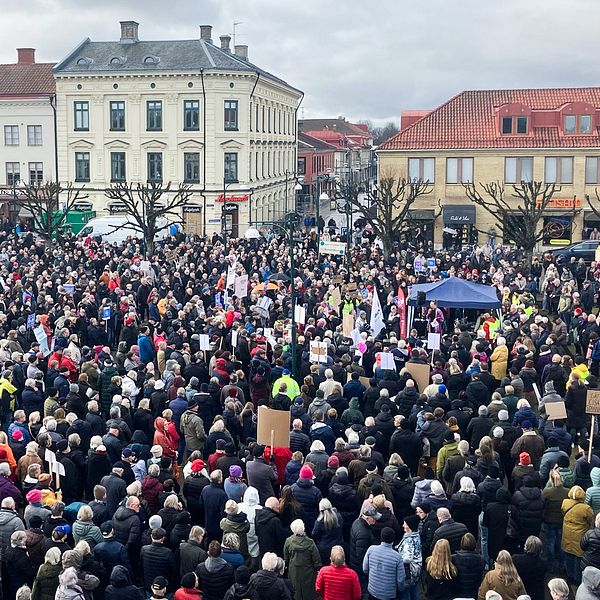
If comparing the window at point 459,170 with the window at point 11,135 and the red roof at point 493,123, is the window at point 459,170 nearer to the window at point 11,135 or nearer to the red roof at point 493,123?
the red roof at point 493,123

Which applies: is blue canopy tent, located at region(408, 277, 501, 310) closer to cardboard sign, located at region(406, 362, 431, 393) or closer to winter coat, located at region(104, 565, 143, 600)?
cardboard sign, located at region(406, 362, 431, 393)

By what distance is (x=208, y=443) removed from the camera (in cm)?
1305

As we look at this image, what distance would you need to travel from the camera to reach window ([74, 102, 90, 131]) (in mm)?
54094

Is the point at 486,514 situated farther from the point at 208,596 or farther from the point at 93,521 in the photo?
the point at 93,521

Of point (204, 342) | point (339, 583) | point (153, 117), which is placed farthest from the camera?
point (153, 117)

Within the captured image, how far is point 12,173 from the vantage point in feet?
189

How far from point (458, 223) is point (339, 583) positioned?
39180 mm

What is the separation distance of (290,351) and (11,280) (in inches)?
460

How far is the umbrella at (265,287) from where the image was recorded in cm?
2472

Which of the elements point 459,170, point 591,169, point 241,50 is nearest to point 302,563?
point 459,170

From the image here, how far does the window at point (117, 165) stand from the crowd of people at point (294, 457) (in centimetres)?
3147

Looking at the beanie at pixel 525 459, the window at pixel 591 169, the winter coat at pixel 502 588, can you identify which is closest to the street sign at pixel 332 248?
the beanie at pixel 525 459

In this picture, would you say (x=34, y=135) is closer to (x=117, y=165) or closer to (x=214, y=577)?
(x=117, y=165)

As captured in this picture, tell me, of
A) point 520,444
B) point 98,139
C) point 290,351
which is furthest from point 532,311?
point 98,139
